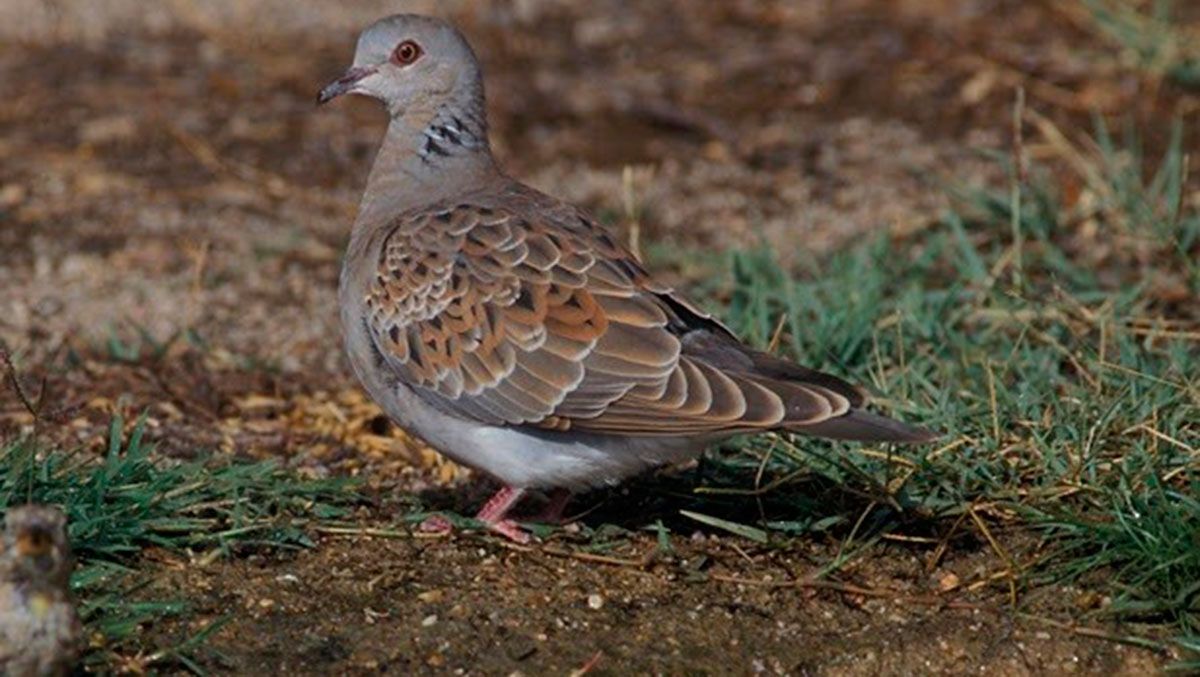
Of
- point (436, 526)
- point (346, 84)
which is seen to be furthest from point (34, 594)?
point (346, 84)

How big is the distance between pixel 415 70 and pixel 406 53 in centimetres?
5

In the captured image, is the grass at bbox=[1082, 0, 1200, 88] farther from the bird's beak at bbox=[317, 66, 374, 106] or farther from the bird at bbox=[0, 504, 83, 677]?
the bird at bbox=[0, 504, 83, 677]

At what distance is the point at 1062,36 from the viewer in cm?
852

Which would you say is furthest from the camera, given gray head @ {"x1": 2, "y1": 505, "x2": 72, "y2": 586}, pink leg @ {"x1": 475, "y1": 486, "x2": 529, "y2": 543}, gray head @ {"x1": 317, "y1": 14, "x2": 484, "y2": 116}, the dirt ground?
gray head @ {"x1": 317, "y1": 14, "x2": 484, "y2": 116}

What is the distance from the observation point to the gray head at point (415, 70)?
5.12 meters

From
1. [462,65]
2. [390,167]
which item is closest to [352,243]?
[390,167]

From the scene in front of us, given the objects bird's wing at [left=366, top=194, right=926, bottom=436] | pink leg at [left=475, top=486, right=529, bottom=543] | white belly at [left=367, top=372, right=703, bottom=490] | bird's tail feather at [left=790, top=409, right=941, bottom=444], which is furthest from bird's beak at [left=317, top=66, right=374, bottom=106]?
bird's tail feather at [left=790, top=409, right=941, bottom=444]

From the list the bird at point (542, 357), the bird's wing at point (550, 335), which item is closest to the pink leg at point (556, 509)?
the bird at point (542, 357)

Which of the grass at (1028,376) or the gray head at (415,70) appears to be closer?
the grass at (1028,376)

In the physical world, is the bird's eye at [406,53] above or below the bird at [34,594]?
above

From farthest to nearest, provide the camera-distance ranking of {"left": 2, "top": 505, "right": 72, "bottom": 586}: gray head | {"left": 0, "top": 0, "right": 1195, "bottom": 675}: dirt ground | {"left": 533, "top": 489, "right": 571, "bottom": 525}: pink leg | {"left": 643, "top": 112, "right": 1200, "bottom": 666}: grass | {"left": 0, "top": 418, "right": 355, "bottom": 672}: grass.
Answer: {"left": 533, "top": 489, "right": 571, "bottom": 525}: pink leg < {"left": 643, "top": 112, "right": 1200, "bottom": 666}: grass < {"left": 0, "top": 0, "right": 1195, "bottom": 675}: dirt ground < {"left": 0, "top": 418, "right": 355, "bottom": 672}: grass < {"left": 2, "top": 505, "right": 72, "bottom": 586}: gray head

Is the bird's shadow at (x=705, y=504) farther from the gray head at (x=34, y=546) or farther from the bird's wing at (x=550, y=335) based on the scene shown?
the gray head at (x=34, y=546)

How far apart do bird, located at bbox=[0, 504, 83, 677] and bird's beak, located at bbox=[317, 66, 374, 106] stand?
6.38 ft

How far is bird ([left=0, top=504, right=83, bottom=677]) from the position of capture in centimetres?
337
